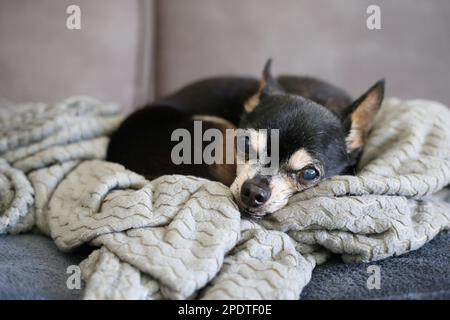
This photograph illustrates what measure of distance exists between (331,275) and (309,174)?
0.37 metres

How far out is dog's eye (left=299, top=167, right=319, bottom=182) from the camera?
153 centimetres

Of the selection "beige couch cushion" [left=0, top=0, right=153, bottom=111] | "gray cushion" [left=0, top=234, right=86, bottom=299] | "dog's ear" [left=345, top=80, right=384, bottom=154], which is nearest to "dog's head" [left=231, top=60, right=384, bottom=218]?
"dog's ear" [left=345, top=80, right=384, bottom=154]

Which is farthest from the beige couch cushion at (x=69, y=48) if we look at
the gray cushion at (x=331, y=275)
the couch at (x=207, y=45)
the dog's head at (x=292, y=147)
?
the gray cushion at (x=331, y=275)

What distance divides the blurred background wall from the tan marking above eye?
2.90 feet

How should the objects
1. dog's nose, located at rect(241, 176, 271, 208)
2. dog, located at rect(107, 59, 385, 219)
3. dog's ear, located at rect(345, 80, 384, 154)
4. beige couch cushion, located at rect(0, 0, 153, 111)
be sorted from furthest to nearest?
1. beige couch cushion, located at rect(0, 0, 153, 111)
2. dog's ear, located at rect(345, 80, 384, 154)
3. dog, located at rect(107, 59, 385, 219)
4. dog's nose, located at rect(241, 176, 271, 208)

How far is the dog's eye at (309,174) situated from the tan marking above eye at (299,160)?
17 mm

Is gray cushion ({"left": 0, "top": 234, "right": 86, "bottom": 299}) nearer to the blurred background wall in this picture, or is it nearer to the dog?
the dog

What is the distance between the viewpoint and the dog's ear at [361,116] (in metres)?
1.70

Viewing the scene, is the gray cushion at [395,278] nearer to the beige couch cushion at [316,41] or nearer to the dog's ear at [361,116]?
the dog's ear at [361,116]

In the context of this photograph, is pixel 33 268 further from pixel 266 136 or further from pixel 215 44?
pixel 215 44

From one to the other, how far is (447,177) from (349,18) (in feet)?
3.36

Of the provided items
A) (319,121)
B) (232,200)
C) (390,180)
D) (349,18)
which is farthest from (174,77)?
(390,180)
